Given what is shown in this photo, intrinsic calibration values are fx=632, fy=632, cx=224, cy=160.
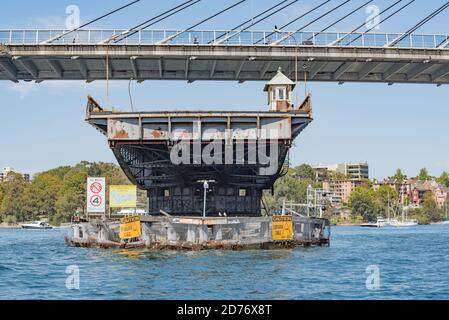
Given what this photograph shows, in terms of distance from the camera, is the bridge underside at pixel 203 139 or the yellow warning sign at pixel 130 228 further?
the bridge underside at pixel 203 139

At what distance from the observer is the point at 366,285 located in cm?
2441

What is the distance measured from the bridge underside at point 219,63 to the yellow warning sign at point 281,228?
2094cm

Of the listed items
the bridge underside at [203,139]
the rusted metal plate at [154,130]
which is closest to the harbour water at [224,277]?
the rusted metal plate at [154,130]

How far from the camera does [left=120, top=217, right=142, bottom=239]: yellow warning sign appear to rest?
43.4 m

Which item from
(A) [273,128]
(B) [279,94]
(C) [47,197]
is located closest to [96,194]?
(A) [273,128]

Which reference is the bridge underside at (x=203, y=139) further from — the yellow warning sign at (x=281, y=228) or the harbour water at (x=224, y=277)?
the harbour water at (x=224, y=277)

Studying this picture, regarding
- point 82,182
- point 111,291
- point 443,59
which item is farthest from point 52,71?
point 82,182

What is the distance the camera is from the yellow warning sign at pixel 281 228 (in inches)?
1703

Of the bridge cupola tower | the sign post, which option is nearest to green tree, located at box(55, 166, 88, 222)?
the sign post

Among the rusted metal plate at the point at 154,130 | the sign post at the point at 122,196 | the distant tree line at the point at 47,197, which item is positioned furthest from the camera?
the distant tree line at the point at 47,197

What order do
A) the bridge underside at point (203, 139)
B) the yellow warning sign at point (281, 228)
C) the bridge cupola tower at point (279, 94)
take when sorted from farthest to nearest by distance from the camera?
1. the bridge cupola tower at point (279, 94)
2. the bridge underside at point (203, 139)
3. the yellow warning sign at point (281, 228)

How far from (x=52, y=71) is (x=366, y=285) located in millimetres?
51031

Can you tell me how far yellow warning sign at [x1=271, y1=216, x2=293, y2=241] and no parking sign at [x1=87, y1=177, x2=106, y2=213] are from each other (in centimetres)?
1377
